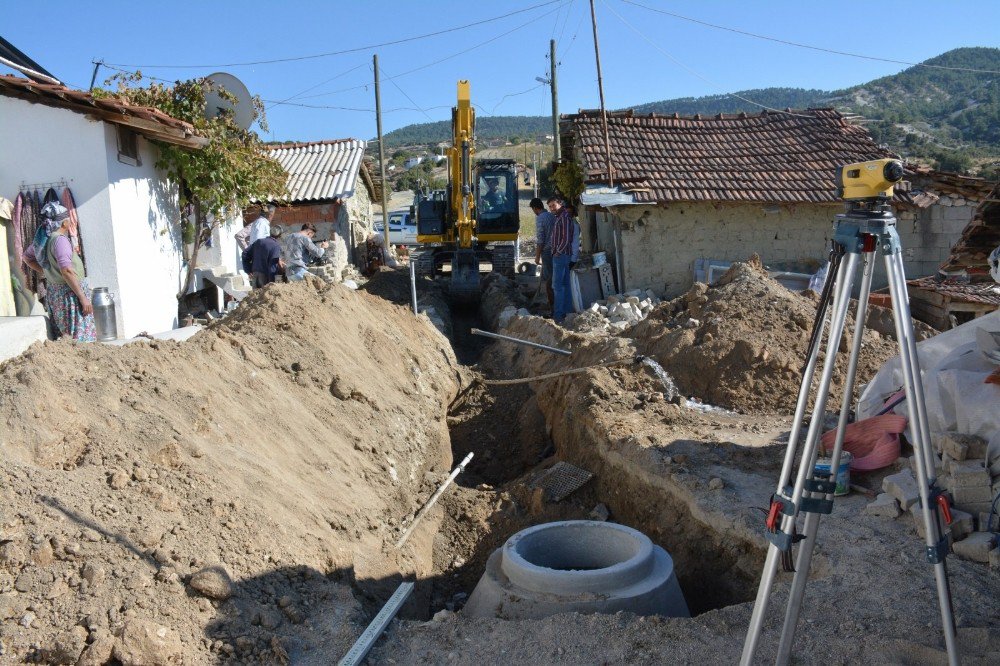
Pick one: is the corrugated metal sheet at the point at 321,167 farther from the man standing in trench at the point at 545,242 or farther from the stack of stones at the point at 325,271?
the man standing in trench at the point at 545,242

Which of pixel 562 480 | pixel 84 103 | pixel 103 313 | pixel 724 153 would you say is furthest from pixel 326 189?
pixel 562 480

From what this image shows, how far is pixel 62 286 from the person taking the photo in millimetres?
8180

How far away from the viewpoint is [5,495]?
4.00 meters

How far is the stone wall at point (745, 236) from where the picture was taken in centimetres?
1484

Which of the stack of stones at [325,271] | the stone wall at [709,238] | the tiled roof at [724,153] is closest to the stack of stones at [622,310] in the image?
the stone wall at [709,238]

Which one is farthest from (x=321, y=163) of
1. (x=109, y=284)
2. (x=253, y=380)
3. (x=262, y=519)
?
(x=262, y=519)

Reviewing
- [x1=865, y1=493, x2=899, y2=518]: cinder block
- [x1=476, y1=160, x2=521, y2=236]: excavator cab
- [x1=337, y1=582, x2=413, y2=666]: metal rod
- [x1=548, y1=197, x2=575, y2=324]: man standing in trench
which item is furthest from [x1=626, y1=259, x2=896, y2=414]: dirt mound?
[x1=476, y1=160, x2=521, y2=236]: excavator cab

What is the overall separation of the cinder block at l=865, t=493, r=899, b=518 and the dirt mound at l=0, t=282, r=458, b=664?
3148 millimetres

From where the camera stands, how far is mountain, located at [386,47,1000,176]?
44.3 metres

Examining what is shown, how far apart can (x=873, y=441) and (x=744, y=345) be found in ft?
10.7

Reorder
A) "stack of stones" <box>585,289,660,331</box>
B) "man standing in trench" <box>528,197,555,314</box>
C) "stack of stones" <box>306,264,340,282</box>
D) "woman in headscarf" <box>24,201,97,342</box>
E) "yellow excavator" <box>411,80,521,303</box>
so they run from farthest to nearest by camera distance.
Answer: "yellow excavator" <box>411,80,521,303</box>
"stack of stones" <box>306,264,340,282</box>
"man standing in trench" <box>528,197,555,314</box>
"stack of stones" <box>585,289,660,331</box>
"woman in headscarf" <box>24,201,97,342</box>

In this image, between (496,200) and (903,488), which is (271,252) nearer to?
(496,200)

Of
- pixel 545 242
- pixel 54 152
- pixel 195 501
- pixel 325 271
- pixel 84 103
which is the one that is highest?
pixel 84 103

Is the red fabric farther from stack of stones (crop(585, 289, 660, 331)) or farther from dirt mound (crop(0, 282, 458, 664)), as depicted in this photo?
stack of stones (crop(585, 289, 660, 331))
